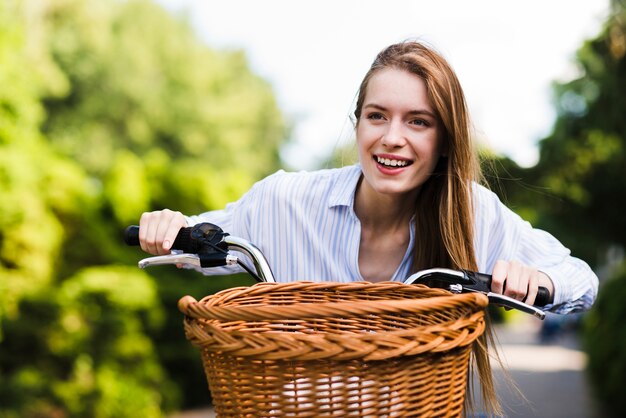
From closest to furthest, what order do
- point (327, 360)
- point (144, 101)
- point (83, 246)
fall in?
point (327, 360) → point (83, 246) → point (144, 101)

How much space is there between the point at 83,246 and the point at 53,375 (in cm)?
203

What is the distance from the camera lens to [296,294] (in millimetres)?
1966

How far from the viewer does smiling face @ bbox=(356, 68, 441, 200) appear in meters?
2.24

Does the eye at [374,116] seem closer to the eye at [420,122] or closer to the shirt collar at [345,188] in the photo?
the eye at [420,122]

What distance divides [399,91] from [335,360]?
0.99 meters

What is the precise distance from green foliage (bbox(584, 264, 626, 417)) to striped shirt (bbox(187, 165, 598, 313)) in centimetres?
641

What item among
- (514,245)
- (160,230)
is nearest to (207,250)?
(160,230)

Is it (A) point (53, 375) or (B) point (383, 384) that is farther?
(A) point (53, 375)

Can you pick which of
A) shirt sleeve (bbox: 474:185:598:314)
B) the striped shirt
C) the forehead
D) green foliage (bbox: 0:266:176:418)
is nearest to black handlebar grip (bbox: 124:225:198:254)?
the striped shirt

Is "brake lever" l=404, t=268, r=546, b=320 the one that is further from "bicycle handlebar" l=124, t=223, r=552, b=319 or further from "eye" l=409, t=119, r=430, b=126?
"eye" l=409, t=119, r=430, b=126

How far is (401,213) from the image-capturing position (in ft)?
8.32

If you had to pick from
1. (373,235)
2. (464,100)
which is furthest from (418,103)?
(373,235)

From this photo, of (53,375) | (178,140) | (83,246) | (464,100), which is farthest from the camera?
(178,140)

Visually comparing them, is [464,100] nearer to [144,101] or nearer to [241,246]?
[241,246]
